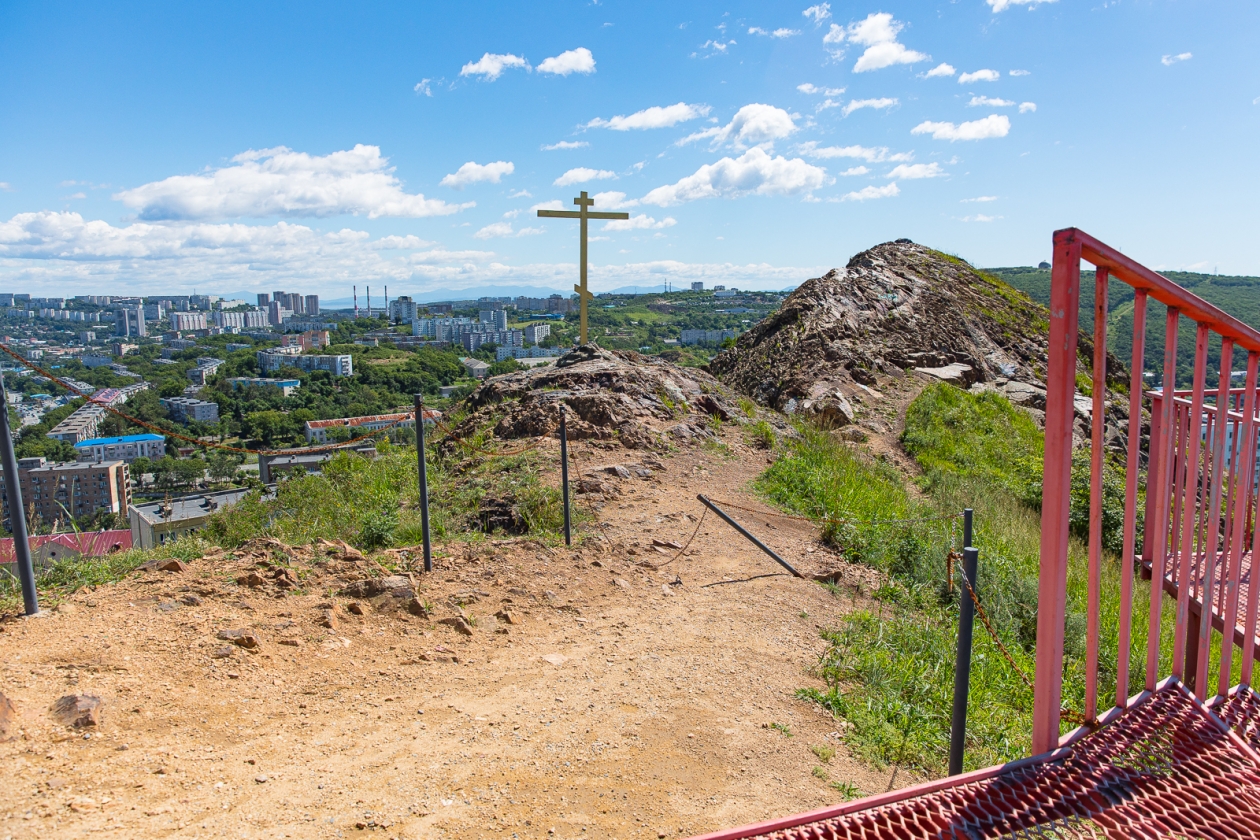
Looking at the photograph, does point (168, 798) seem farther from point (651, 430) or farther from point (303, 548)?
point (651, 430)

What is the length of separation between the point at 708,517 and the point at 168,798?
5050 millimetres

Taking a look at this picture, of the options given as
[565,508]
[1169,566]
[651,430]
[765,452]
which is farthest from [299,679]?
[765,452]

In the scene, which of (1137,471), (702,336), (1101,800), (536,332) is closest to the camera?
(1101,800)

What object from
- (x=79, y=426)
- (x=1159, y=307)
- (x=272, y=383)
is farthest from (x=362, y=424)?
(x=1159, y=307)

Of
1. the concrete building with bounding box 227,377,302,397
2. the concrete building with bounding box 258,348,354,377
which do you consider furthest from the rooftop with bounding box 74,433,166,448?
the concrete building with bounding box 258,348,354,377

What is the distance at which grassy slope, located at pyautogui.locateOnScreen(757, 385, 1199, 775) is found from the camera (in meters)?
3.81

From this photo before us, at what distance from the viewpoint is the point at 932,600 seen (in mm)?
5707

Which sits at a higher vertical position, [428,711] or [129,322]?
[129,322]

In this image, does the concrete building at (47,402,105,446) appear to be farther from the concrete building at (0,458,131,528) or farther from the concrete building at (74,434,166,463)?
the concrete building at (0,458,131,528)

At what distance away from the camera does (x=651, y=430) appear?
9.33 m

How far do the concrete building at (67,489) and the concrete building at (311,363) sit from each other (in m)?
11.1

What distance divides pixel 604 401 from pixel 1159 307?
34058 mm

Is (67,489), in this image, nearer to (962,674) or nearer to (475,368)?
(962,674)

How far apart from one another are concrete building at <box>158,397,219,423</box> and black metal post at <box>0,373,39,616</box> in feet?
24.5
